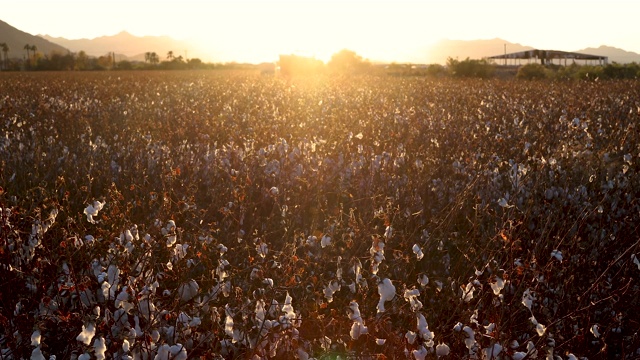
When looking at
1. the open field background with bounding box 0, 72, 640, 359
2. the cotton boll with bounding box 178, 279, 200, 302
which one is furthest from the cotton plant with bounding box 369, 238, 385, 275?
the cotton boll with bounding box 178, 279, 200, 302

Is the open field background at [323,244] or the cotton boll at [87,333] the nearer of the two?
the cotton boll at [87,333]

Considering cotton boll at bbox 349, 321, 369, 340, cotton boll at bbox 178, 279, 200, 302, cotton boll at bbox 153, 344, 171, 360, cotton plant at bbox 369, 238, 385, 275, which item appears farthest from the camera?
cotton plant at bbox 369, 238, 385, 275

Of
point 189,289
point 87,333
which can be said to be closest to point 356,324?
point 189,289

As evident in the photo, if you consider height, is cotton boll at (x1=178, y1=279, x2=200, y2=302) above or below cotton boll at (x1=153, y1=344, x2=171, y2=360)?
above

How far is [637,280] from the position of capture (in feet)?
14.6

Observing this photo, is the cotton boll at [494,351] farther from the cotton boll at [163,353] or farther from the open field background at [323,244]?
the cotton boll at [163,353]

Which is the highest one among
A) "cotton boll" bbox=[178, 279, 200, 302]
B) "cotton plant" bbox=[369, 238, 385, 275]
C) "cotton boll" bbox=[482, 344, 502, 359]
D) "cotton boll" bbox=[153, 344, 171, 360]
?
"cotton plant" bbox=[369, 238, 385, 275]

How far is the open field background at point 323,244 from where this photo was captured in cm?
279

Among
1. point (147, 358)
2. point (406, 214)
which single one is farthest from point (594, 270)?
point (147, 358)

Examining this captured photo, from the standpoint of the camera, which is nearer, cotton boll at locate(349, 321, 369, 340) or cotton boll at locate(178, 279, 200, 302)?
cotton boll at locate(349, 321, 369, 340)

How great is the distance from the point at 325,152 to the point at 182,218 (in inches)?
112

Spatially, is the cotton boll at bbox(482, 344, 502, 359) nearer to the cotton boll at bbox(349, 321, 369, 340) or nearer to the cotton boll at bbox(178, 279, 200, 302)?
the cotton boll at bbox(349, 321, 369, 340)

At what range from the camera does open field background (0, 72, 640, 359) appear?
110 inches

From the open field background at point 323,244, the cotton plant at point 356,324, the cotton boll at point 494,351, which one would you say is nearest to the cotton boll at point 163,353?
the open field background at point 323,244
